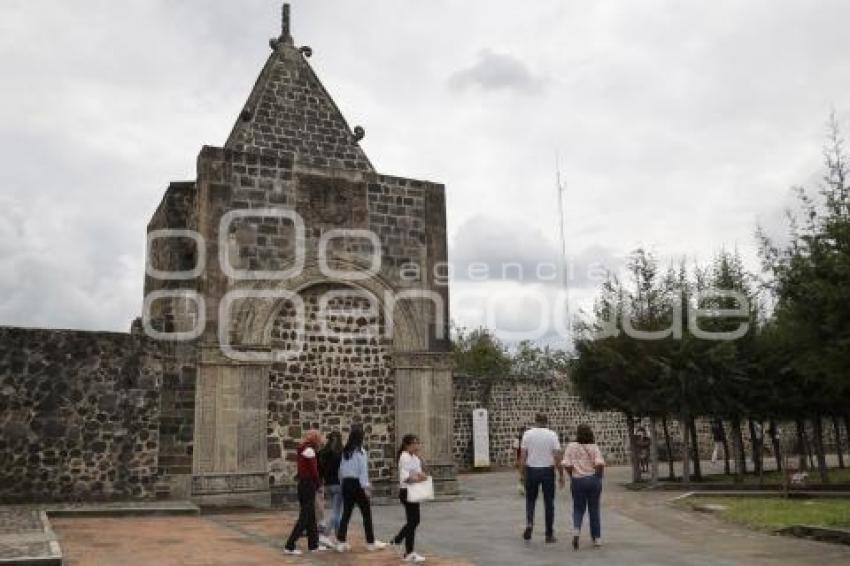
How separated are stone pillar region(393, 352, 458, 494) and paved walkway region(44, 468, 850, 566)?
1963 millimetres

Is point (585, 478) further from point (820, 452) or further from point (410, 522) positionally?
point (820, 452)

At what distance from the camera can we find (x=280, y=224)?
16.0 meters

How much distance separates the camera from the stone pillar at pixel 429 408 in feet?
54.1

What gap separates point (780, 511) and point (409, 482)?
7156 mm

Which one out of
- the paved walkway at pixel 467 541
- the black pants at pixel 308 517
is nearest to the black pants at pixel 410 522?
the paved walkway at pixel 467 541

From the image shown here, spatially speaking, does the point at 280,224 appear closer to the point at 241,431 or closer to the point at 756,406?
the point at 241,431

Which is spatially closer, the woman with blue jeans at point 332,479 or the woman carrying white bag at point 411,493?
the woman carrying white bag at point 411,493

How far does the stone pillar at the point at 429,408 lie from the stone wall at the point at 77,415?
475cm

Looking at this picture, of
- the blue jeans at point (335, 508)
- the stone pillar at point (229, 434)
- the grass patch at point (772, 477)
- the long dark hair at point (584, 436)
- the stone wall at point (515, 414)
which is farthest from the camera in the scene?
the stone wall at point (515, 414)

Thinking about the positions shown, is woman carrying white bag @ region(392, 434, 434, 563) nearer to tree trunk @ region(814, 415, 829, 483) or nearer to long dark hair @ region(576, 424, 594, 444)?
long dark hair @ region(576, 424, 594, 444)

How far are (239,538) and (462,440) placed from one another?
16.4m

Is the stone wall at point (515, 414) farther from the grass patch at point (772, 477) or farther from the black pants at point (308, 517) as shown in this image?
the black pants at point (308, 517)

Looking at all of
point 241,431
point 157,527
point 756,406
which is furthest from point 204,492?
point 756,406

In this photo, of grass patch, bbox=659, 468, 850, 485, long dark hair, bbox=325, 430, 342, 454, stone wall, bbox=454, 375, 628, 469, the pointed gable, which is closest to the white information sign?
stone wall, bbox=454, 375, 628, 469
